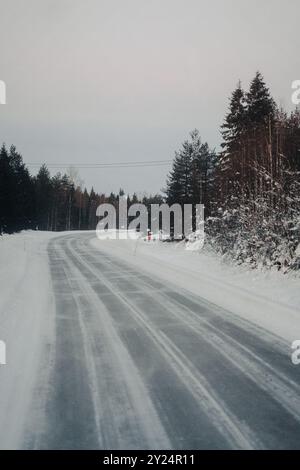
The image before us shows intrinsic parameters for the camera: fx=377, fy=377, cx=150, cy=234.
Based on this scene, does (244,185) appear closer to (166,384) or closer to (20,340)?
(20,340)

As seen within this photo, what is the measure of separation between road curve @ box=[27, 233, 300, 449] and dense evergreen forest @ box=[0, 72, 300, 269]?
220 inches

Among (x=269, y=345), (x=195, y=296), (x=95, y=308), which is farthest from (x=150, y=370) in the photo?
(x=195, y=296)

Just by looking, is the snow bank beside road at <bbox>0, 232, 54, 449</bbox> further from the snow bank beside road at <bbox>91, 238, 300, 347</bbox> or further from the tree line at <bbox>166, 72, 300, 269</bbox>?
the tree line at <bbox>166, 72, 300, 269</bbox>

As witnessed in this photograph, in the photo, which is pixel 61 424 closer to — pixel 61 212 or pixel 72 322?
pixel 72 322

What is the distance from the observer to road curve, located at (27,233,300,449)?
161 inches

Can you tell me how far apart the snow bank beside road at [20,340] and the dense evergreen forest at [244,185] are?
8.26 m

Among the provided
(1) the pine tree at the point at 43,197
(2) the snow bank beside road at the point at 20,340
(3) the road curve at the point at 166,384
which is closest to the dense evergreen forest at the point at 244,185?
(3) the road curve at the point at 166,384

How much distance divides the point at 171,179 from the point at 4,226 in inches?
940

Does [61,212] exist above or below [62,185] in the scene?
below

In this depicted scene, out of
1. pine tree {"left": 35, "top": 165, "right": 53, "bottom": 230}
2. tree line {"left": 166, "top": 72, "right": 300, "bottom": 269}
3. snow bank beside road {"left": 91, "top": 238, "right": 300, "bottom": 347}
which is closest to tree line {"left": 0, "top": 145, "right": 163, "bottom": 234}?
pine tree {"left": 35, "top": 165, "right": 53, "bottom": 230}

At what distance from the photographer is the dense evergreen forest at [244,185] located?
14.0m

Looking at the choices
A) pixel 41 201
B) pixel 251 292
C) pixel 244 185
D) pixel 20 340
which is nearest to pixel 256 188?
pixel 244 185

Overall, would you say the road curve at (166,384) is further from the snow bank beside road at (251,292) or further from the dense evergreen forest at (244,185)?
the dense evergreen forest at (244,185)

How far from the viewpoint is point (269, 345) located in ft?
22.9
